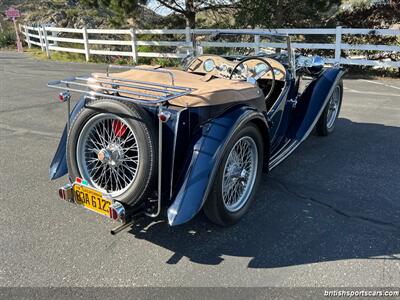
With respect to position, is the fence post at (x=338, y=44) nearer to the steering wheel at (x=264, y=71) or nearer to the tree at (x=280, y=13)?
the tree at (x=280, y=13)

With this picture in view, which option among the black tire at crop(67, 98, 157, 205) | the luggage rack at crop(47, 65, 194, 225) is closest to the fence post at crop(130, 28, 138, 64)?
the luggage rack at crop(47, 65, 194, 225)

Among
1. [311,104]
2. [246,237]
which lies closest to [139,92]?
[246,237]

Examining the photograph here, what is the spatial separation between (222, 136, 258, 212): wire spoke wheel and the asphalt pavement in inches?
7.7

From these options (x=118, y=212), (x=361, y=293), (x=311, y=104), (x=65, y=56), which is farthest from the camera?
(x=65, y=56)

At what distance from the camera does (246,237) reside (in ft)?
9.98

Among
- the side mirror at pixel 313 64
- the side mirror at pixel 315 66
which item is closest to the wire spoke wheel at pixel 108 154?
the side mirror at pixel 313 64

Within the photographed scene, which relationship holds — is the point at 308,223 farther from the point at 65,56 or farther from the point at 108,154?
the point at 65,56

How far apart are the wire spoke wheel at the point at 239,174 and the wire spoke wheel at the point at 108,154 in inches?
30.3

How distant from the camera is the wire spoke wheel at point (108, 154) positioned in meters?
2.91

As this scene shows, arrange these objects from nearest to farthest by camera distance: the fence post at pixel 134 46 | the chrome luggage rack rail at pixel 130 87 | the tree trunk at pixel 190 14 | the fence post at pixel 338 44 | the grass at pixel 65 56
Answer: the chrome luggage rack rail at pixel 130 87 → the fence post at pixel 338 44 → the fence post at pixel 134 46 → the tree trunk at pixel 190 14 → the grass at pixel 65 56

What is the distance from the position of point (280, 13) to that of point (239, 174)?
12.0m

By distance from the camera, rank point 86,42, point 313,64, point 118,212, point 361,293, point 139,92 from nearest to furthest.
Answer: point 361,293
point 118,212
point 139,92
point 313,64
point 86,42

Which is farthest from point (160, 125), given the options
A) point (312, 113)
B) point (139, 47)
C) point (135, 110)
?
point (139, 47)

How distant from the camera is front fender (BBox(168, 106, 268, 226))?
2.65 meters
